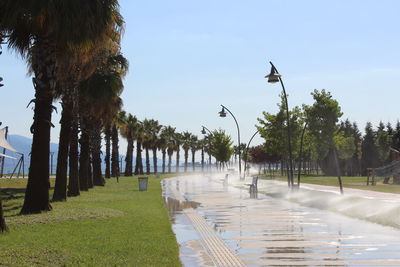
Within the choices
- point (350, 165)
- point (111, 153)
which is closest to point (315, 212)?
point (111, 153)

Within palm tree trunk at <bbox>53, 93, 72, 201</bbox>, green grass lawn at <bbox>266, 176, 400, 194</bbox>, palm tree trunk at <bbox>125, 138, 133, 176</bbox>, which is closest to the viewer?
palm tree trunk at <bbox>53, 93, 72, 201</bbox>

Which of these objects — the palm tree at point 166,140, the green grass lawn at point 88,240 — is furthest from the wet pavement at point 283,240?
the palm tree at point 166,140

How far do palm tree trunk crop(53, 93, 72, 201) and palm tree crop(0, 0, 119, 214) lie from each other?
483cm

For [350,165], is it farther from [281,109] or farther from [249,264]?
[249,264]

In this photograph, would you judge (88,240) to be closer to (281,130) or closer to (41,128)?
(41,128)

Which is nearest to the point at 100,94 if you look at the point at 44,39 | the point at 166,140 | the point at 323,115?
the point at 44,39

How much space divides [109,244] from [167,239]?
1.39 metres

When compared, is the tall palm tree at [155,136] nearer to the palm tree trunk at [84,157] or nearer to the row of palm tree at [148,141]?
the row of palm tree at [148,141]

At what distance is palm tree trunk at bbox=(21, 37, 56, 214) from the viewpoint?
16.6 meters

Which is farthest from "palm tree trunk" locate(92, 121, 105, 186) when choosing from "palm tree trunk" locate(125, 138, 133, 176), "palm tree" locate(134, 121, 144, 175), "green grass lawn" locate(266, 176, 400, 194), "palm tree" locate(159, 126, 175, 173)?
"palm tree" locate(159, 126, 175, 173)

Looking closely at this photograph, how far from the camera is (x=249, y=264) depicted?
8539 mm

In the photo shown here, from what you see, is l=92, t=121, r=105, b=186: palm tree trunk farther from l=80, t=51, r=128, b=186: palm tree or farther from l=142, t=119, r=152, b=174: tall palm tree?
l=142, t=119, r=152, b=174: tall palm tree

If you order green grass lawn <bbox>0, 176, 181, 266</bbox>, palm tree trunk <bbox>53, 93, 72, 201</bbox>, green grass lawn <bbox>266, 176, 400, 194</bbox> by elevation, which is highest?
palm tree trunk <bbox>53, 93, 72, 201</bbox>

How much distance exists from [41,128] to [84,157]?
16.5 meters
